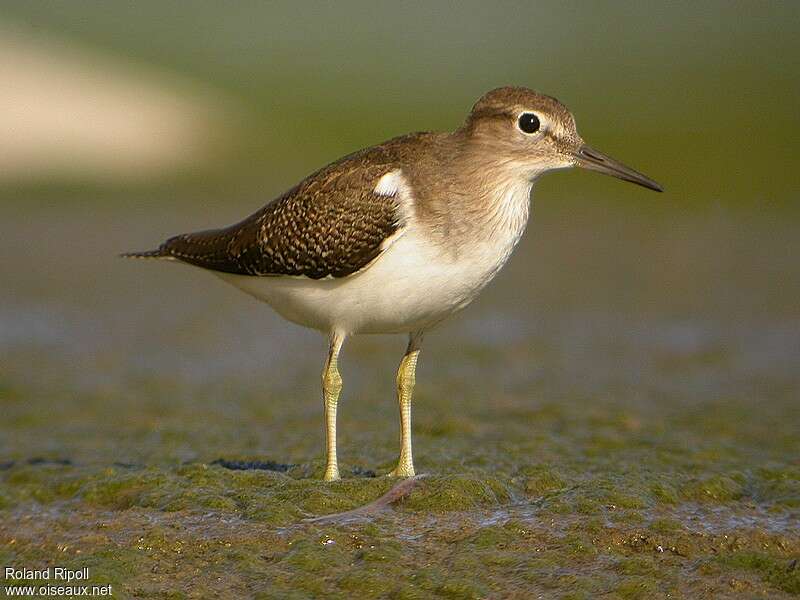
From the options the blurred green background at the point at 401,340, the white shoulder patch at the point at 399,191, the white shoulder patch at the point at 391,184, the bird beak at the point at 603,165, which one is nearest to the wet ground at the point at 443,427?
the blurred green background at the point at 401,340

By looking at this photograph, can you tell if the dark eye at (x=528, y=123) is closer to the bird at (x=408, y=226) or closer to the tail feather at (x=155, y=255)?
the bird at (x=408, y=226)

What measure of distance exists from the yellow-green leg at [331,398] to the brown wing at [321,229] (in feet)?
1.54

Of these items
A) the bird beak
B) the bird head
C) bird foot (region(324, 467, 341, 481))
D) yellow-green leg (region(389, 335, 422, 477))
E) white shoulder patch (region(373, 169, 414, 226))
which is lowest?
bird foot (region(324, 467, 341, 481))

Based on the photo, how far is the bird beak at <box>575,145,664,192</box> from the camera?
22.4ft

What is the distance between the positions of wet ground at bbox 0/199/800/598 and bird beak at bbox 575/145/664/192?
5.45 ft

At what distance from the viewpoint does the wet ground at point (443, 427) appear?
5.40 meters

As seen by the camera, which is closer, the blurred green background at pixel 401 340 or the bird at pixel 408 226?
the blurred green background at pixel 401 340

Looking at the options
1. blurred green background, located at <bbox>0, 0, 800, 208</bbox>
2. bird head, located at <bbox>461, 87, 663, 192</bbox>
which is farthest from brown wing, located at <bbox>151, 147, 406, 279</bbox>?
blurred green background, located at <bbox>0, 0, 800, 208</bbox>

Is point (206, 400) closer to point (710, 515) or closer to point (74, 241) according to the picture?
point (710, 515)

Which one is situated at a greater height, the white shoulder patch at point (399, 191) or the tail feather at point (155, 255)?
the white shoulder patch at point (399, 191)

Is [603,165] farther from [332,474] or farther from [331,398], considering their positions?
[332,474]

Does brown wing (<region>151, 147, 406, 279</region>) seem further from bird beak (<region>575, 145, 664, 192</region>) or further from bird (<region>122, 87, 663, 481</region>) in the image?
bird beak (<region>575, 145, 664, 192</region>)

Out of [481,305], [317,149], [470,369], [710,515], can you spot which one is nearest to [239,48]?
[317,149]

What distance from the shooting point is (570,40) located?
2380 centimetres
